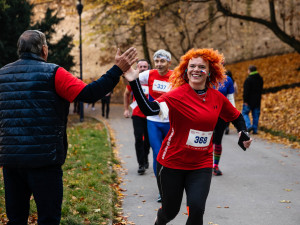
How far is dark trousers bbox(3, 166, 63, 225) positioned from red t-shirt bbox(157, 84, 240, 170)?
1141 mm

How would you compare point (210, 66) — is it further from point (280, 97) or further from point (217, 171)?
point (280, 97)

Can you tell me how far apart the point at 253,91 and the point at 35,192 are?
38.5 ft

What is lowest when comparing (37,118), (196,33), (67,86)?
(37,118)

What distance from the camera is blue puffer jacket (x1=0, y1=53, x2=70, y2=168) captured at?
10.00 feet

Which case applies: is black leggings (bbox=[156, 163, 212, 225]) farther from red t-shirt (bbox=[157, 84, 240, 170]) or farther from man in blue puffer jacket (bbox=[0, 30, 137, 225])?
man in blue puffer jacket (bbox=[0, 30, 137, 225])

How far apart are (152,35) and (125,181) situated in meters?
23.0

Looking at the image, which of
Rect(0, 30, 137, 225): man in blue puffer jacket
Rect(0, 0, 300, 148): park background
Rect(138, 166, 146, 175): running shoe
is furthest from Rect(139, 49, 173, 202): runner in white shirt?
Rect(0, 0, 300, 148): park background

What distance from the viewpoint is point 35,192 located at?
309 centimetres

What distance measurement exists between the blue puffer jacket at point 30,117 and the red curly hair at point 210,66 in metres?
1.47

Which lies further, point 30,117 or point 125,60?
point 125,60

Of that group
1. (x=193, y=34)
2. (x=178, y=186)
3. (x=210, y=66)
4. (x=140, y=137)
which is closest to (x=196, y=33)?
(x=193, y=34)

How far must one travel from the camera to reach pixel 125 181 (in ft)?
24.5

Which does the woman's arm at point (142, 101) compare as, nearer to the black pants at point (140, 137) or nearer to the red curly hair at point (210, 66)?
the red curly hair at point (210, 66)

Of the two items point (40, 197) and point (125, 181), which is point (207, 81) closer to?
point (40, 197)
